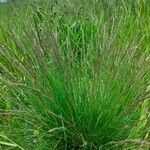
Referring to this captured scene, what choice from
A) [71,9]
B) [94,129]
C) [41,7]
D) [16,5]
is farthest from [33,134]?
[16,5]

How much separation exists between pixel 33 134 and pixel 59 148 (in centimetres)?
15

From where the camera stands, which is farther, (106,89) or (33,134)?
(33,134)

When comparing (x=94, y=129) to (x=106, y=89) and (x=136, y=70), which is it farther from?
(x=136, y=70)

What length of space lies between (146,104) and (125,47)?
291 mm

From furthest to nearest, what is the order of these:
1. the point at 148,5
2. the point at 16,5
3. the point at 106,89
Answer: the point at 16,5, the point at 148,5, the point at 106,89

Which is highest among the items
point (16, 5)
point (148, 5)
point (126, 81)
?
point (126, 81)

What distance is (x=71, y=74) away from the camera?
6.93 feet

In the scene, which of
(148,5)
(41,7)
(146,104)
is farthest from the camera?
(41,7)

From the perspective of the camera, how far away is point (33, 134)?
2.25 meters

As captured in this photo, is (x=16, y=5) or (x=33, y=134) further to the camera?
(x=16, y=5)

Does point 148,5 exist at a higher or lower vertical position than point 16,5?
higher

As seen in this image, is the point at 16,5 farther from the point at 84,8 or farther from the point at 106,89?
the point at 106,89

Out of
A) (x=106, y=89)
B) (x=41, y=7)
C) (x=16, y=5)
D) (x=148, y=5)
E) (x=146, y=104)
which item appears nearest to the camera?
(x=106, y=89)

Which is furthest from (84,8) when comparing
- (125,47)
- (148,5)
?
(125,47)
